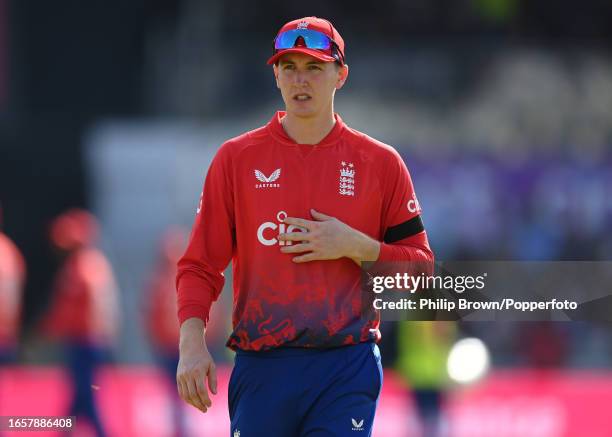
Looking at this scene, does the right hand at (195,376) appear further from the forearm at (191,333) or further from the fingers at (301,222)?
the fingers at (301,222)

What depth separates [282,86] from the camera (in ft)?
14.2

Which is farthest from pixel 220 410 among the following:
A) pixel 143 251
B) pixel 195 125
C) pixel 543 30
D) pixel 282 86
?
pixel 543 30

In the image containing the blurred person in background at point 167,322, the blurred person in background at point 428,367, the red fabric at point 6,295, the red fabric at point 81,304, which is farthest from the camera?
the blurred person in background at point 167,322

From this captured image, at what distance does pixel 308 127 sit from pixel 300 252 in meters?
0.49

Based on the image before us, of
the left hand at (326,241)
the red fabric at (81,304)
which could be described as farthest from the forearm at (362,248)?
the red fabric at (81,304)

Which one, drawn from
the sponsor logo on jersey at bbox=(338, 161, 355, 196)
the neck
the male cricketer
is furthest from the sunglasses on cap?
the sponsor logo on jersey at bbox=(338, 161, 355, 196)

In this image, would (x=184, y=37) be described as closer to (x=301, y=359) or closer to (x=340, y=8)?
(x=340, y=8)

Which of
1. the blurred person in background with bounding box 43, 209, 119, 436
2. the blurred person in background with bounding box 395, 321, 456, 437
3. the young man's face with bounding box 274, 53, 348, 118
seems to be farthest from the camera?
the blurred person in background with bounding box 395, 321, 456, 437

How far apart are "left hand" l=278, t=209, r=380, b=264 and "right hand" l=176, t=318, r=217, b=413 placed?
1.58 feet

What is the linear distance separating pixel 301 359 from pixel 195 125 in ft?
39.4

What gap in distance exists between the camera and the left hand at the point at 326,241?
4.14m

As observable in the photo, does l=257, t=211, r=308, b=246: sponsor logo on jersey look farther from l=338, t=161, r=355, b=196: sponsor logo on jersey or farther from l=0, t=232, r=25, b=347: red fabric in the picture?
l=0, t=232, r=25, b=347: red fabric

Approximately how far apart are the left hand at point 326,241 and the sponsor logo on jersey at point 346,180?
0.14m

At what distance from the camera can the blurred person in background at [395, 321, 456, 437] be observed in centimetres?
973
